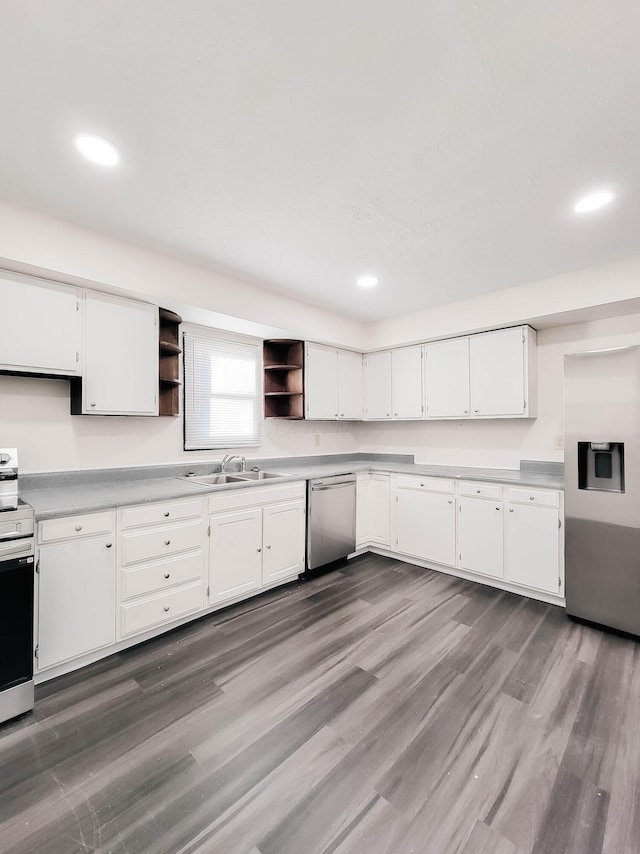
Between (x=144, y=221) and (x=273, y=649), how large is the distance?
2.73m

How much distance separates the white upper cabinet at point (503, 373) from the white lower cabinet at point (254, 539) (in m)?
1.89

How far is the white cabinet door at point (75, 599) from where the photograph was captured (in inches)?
77.9

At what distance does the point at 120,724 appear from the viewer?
68.8 inches

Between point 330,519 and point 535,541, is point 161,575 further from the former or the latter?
point 535,541

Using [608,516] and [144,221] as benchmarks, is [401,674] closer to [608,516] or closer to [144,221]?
[608,516]

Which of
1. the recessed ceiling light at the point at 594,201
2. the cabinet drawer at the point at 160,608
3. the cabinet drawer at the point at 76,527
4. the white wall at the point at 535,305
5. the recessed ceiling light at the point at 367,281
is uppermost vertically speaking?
the recessed ceiling light at the point at 367,281

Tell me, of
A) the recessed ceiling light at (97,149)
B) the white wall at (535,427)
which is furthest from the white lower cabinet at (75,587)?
the white wall at (535,427)

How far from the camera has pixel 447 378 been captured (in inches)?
150

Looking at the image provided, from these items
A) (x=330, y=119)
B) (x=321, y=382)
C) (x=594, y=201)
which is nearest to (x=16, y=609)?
(x=330, y=119)

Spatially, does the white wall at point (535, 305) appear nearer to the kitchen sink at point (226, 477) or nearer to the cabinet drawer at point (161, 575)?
the kitchen sink at point (226, 477)

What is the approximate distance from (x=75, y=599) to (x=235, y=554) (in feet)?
3.41

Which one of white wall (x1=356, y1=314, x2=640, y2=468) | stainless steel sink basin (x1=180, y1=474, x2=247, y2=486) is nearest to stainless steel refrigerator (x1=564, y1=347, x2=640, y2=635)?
white wall (x1=356, y1=314, x2=640, y2=468)

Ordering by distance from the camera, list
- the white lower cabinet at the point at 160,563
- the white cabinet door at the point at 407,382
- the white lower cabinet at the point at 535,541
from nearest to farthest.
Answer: the white lower cabinet at the point at 160,563, the white lower cabinet at the point at 535,541, the white cabinet door at the point at 407,382

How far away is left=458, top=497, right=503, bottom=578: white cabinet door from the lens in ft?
10.4
